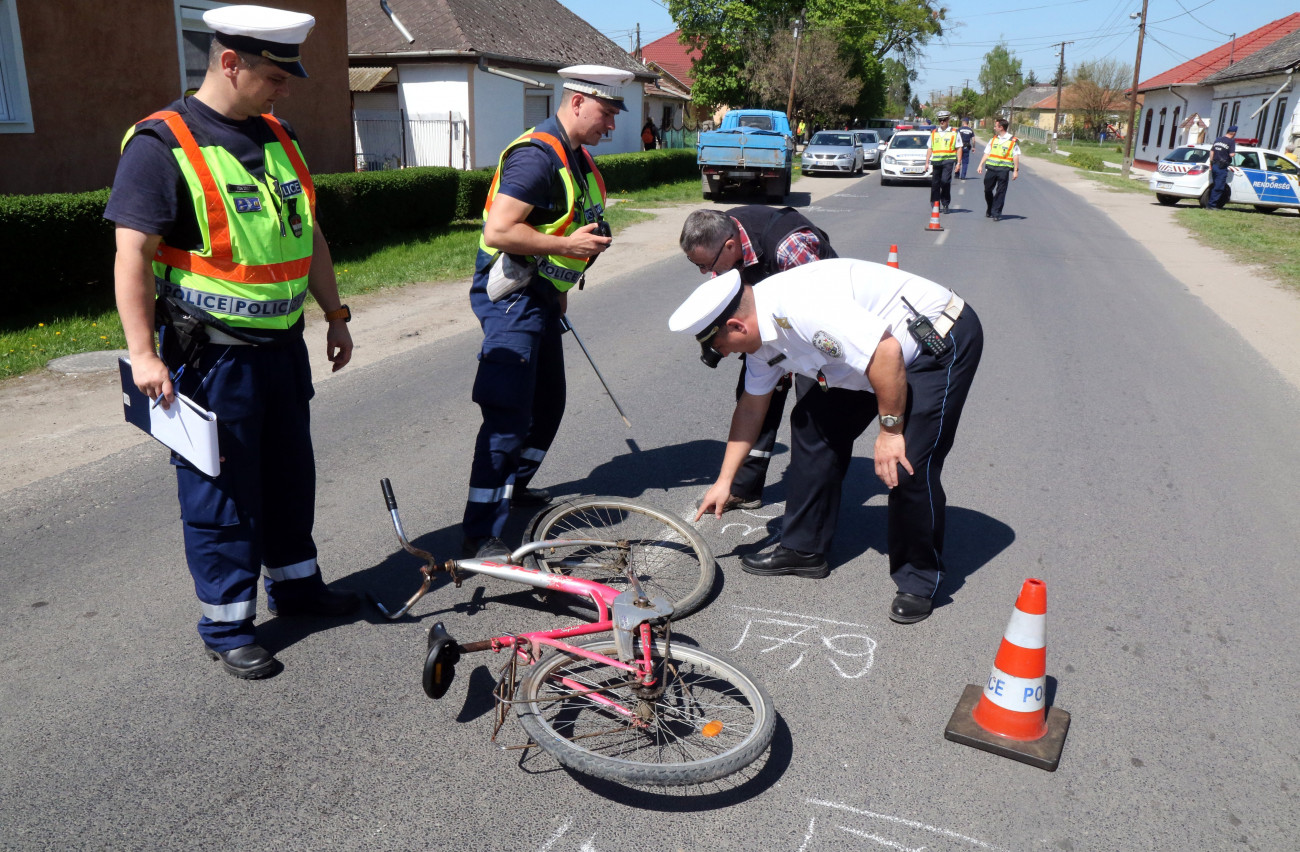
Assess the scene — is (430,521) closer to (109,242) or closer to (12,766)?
(12,766)

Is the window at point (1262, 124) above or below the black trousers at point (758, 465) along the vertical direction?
above

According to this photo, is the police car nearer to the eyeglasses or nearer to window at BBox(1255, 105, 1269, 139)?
window at BBox(1255, 105, 1269, 139)

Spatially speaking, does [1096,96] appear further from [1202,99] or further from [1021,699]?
Answer: [1021,699]

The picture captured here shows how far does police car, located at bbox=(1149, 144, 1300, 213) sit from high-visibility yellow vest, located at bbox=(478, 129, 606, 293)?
2412cm

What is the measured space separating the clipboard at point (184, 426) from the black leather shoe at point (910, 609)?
2559mm

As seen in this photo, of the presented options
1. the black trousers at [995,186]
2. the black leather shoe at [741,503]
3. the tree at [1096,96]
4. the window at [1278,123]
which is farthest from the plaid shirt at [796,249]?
the tree at [1096,96]

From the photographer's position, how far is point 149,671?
3334mm

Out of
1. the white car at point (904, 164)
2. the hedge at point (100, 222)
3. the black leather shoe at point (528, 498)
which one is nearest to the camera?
the black leather shoe at point (528, 498)

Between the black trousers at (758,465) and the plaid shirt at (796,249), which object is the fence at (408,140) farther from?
the plaid shirt at (796,249)

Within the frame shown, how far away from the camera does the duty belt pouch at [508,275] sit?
154 inches

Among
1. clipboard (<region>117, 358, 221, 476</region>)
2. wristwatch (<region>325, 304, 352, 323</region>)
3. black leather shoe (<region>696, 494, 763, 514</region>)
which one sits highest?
wristwatch (<region>325, 304, 352, 323</region>)

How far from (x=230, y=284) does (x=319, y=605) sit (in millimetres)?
1312

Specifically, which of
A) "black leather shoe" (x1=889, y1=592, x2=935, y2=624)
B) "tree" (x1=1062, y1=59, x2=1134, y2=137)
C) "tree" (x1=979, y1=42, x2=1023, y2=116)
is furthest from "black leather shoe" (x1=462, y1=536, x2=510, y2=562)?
"tree" (x1=979, y1=42, x2=1023, y2=116)

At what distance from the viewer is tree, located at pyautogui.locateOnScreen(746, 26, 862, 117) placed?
45.4 m
